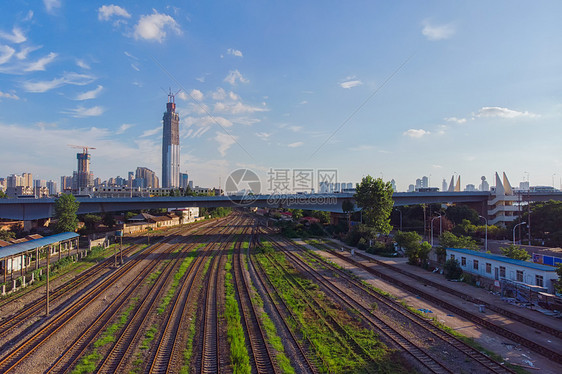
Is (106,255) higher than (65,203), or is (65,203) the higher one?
(65,203)

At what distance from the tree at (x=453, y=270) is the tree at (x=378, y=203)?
16344 millimetres

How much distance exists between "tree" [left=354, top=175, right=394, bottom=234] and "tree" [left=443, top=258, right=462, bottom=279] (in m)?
16.3

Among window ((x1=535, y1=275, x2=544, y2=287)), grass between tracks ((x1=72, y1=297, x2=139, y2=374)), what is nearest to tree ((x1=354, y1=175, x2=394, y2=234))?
window ((x1=535, y1=275, x2=544, y2=287))

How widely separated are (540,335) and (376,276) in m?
13.6

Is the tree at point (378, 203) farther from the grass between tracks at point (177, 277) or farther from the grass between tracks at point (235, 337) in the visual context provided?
the grass between tracks at point (235, 337)

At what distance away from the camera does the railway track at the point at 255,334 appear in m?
12.6

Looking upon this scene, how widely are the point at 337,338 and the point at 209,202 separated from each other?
144 ft

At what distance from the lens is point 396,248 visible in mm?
40688

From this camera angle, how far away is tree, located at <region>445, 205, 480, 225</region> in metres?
58.6

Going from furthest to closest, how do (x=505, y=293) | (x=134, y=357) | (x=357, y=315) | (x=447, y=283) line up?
(x=447, y=283) → (x=505, y=293) → (x=357, y=315) → (x=134, y=357)

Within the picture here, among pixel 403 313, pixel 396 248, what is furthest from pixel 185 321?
pixel 396 248

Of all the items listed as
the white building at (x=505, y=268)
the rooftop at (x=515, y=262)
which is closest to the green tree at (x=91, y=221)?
the white building at (x=505, y=268)

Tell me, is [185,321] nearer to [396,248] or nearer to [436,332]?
[436,332]

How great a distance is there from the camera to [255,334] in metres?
15.5
